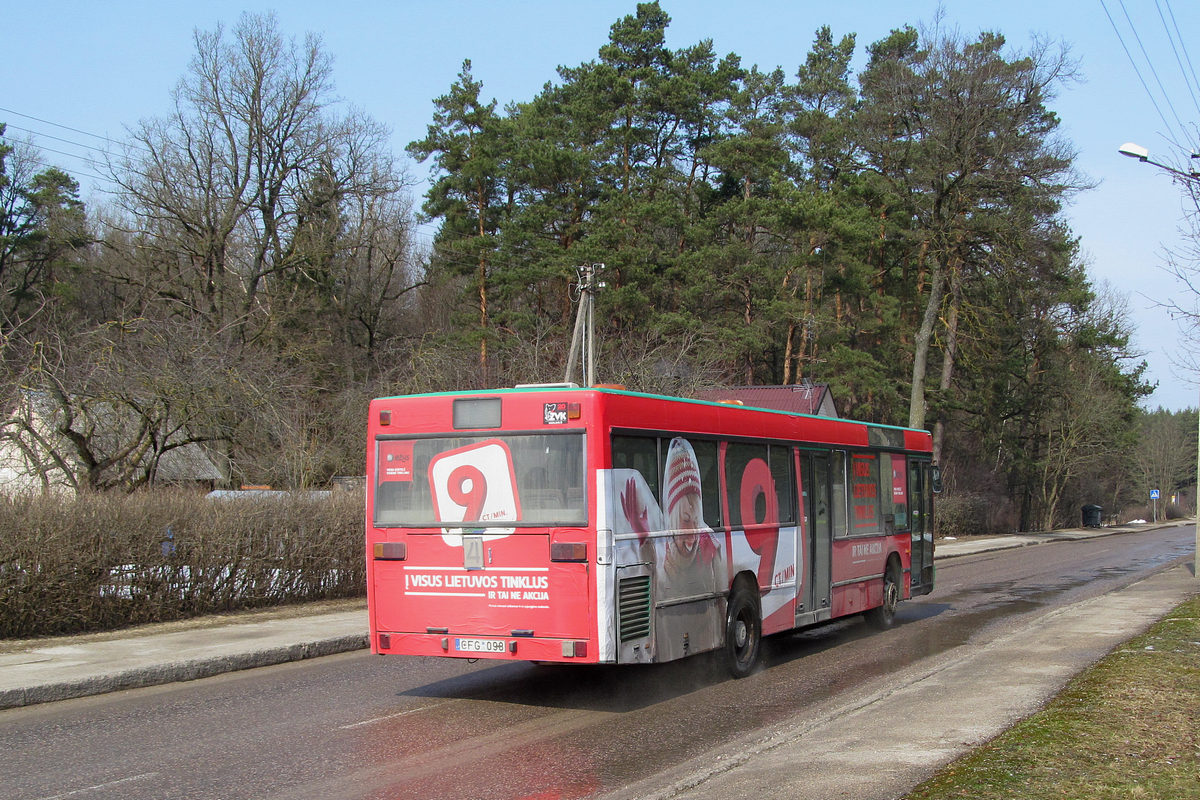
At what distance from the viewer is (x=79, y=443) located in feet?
59.2

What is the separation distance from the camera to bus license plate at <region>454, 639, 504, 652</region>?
891cm

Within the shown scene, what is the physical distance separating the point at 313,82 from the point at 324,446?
20831 mm

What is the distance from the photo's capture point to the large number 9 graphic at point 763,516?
10.9 meters

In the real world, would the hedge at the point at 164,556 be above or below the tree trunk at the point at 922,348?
below

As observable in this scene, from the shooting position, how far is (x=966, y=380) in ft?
171

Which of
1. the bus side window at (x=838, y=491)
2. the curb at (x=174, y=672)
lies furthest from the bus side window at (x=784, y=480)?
the curb at (x=174, y=672)

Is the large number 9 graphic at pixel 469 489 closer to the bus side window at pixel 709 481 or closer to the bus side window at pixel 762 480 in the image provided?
the bus side window at pixel 709 481

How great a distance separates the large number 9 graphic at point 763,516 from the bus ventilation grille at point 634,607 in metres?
2.16

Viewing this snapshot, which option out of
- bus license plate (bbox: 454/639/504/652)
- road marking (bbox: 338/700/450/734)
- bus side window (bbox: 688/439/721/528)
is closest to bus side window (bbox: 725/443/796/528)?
bus side window (bbox: 688/439/721/528)

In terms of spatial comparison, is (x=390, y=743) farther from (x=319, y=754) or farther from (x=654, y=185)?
(x=654, y=185)

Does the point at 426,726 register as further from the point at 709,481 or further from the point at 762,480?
the point at 762,480

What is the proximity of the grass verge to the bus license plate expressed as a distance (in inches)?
156

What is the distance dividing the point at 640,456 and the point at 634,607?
1.31 m

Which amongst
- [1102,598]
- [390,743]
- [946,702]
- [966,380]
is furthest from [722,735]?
[966,380]
